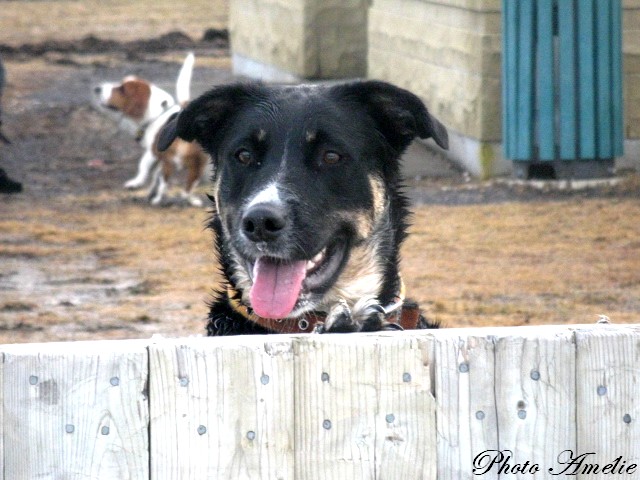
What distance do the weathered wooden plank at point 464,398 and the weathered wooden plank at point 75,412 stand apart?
0.74 m

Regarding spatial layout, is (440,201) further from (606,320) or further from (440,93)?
(606,320)

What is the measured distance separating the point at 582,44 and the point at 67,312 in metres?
5.84

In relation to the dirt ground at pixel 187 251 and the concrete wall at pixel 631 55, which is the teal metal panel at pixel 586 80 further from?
the concrete wall at pixel 631 55

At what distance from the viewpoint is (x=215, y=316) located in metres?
4.64

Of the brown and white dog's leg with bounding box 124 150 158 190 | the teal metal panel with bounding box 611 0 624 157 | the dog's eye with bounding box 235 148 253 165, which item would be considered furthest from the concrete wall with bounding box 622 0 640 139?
the dog's eye with bounding box 235 148 253 165

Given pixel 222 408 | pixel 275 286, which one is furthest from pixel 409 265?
pixel 222 408

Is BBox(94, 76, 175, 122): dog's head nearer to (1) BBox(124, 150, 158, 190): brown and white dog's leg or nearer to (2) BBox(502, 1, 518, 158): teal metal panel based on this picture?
(1) BBox(124, 150, 158, 190): brown and white dog's leg

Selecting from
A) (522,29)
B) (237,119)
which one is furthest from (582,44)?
(237,119)

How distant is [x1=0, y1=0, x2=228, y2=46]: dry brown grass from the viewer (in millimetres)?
28188

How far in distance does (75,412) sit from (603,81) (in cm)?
943

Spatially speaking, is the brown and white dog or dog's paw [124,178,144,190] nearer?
the brown and white dog

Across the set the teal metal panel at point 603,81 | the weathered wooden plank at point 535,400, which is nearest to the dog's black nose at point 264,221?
the weathered wooden plank at point 535,400

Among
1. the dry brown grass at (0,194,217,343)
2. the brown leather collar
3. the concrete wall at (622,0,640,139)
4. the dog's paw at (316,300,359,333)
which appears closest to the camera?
the dog's paw at (316,300,359,333)

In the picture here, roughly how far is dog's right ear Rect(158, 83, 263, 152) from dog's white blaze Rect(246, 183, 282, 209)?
0.51m
